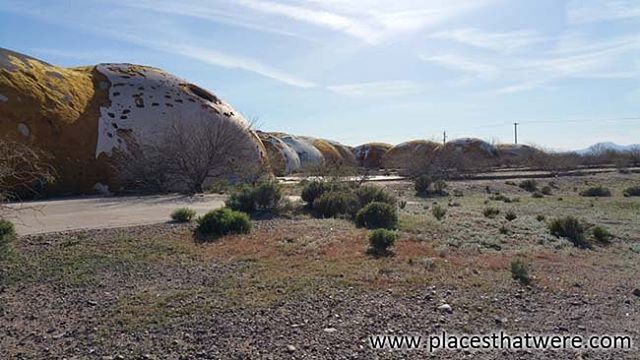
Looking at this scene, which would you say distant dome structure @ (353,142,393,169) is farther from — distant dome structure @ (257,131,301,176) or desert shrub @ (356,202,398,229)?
desert shrub @ (356,202,398,229)

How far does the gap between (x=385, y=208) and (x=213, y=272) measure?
273 inches

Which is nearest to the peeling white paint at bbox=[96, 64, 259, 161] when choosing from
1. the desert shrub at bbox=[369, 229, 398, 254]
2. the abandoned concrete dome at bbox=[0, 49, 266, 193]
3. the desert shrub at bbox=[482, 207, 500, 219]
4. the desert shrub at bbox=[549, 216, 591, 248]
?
the abandoned concrete dome at bbox=[0, 49, 266, 193]

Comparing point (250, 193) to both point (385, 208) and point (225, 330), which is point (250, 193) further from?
point (225, 330)

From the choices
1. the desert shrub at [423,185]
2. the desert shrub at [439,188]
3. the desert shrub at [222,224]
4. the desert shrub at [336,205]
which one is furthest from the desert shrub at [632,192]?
the desert shrub at [222,224]

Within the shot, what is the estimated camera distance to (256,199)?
660 inches

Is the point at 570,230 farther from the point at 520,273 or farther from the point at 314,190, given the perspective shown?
the point at 314,190

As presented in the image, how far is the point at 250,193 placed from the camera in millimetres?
16750

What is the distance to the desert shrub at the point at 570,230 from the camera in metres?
14.2

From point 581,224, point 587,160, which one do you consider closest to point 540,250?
point 581,224

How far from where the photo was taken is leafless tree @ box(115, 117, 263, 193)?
24.8m

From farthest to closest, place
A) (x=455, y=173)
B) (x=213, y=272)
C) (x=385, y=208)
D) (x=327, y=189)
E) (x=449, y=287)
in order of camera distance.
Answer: (x=455, y=173) < (x=327, y=189) < (x=385, y=208) < (x=213, y=272) < (x=449, y=287)

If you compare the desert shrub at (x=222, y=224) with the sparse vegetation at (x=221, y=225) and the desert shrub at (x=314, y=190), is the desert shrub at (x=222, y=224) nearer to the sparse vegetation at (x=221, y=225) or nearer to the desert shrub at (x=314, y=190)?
the sparse vegetation at (x=221, y=225)

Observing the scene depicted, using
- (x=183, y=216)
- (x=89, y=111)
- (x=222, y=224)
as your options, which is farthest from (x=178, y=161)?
(x=222, y=224)

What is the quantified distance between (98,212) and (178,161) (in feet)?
28.8
